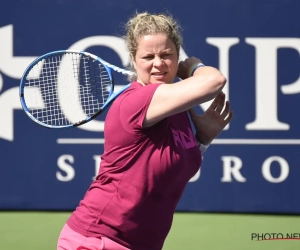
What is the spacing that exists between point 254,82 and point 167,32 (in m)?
2.30

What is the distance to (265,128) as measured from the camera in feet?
15.8

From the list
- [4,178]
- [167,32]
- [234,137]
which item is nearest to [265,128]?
[234,137]

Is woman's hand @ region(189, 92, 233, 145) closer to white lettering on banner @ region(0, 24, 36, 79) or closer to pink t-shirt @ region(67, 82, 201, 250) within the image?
pink t-shirt @ region(67, 82, 201, 250)

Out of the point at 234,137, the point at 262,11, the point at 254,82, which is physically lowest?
the point at 234,137

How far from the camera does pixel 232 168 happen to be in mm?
4781

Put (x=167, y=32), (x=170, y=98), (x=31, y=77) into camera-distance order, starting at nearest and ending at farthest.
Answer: (x=170, y=98), (x=167, y=32), (x=31, y=77)

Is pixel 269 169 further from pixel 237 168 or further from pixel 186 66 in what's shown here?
pixel 186 66

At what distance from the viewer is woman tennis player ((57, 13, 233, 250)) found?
245 centimetres

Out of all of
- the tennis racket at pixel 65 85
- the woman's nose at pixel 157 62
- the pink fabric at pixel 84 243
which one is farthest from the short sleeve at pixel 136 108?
the tennis racket at pixel 65 85

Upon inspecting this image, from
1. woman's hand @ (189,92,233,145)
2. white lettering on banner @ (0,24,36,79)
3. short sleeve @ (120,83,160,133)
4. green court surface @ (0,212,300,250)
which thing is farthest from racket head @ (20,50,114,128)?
short sleeve @ (120,83,160,133)

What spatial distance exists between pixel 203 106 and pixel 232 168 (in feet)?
1.38

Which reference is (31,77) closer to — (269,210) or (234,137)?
(234,137)

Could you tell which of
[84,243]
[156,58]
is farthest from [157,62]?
[84,243]

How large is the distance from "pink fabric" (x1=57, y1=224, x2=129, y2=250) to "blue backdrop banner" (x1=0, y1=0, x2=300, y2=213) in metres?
2.24
